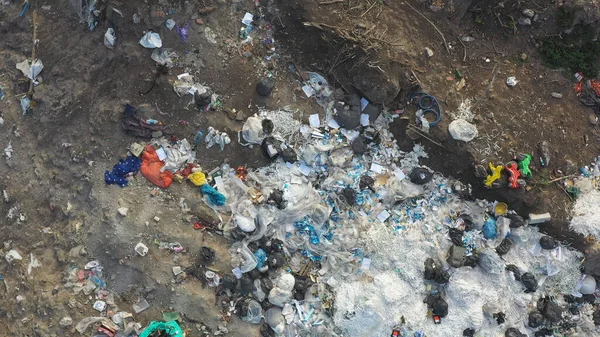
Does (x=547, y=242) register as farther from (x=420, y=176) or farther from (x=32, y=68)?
(x=32, y=68)

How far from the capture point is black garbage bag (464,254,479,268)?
5332mm

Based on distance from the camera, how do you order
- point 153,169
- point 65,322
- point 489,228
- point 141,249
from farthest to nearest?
point 489,228 → point 153,169 → point 141,249 → point 65,322

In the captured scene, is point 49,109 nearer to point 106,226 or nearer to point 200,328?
point 106,226

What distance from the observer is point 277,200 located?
5234 millimetres

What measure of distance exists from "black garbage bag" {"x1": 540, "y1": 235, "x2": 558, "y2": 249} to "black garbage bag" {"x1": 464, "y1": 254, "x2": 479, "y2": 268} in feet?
2.84

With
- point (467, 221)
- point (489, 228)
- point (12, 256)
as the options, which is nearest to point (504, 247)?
point (489, 228)

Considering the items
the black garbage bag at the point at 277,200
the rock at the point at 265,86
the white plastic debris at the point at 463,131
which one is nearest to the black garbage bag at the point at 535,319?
the white plastic debris at the point at 463,131

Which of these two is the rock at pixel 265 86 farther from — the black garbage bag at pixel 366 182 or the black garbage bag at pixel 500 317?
the black garbage bag at pixel 500 317

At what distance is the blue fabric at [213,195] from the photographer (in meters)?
5.26

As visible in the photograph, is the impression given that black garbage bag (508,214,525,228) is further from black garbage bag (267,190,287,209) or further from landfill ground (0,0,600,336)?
black garbage bag (267,190,287,209)

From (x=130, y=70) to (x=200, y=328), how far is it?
11.2 feet

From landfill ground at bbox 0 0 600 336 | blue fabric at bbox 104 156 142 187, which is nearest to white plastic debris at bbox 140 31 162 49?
landfill ground at bbox 0 0 600 336

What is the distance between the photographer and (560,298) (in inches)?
221

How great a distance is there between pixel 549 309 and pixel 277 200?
3936mm
